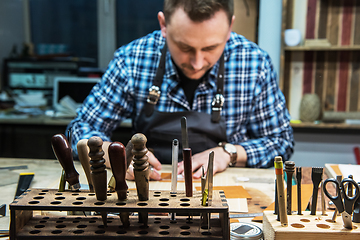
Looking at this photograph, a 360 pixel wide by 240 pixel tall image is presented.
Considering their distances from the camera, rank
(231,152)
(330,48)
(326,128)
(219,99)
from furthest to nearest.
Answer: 1. (326,128)
2. (330,48)
3. (219,99)
4. (231,152)

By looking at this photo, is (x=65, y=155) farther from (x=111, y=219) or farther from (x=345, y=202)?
(x=345, y=202)

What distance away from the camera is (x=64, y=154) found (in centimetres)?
58

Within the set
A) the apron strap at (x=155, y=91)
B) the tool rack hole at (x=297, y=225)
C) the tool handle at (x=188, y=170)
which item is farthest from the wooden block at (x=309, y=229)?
the apron strap at (x=155, y=91)

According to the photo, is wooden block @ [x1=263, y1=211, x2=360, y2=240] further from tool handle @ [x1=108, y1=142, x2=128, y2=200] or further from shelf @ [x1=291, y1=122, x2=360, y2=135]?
shelf @ [x1=291, y1=122, x2=360, y2=135]

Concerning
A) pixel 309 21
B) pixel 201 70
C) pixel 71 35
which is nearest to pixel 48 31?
pixel 71 35

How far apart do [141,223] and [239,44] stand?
45.6 inches

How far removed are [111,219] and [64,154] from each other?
142 mm

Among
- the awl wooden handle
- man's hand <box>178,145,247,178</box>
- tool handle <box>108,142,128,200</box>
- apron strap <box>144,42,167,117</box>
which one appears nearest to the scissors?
tool handle <box>108,142,128,200</box>

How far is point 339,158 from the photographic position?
2.67 metres

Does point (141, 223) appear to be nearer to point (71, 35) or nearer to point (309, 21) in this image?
point (309, 21)

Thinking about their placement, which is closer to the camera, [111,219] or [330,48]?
[111,219]

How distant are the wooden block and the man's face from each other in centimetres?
71

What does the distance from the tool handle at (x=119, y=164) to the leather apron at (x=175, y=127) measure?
32.6 inches

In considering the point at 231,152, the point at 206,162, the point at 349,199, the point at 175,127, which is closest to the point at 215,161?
the point at 206,162
